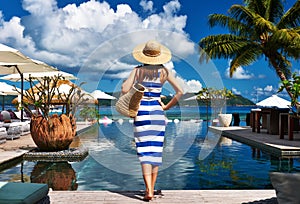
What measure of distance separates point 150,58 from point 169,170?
304 centimetres

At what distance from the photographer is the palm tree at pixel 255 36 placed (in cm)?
1755

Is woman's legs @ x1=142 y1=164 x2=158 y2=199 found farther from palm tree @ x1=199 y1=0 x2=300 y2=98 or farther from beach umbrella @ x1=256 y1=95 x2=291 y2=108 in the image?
palm tree @ x1=199 y1=0 x2=300 y2=98

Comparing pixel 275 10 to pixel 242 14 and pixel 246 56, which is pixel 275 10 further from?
pixel 246 56

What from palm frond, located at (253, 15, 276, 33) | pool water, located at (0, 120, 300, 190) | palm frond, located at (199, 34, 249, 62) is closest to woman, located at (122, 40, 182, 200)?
pool water, located at (0, 120, 300, 190)

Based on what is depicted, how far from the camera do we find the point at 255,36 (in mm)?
18031

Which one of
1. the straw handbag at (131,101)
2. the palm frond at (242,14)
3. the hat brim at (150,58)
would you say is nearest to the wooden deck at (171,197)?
the straw handbag at (131,101)

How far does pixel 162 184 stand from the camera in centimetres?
544

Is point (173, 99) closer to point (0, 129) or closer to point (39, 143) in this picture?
point (39, 143)

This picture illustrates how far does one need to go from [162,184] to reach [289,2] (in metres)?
15.5

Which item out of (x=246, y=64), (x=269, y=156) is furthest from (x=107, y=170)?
(x=246, y=64)

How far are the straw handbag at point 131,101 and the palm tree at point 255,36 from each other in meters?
14.1

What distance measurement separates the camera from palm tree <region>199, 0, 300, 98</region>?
17.5 metres

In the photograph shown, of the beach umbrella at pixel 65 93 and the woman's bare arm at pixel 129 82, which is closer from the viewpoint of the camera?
the woman's bare arm at pixel 129 82

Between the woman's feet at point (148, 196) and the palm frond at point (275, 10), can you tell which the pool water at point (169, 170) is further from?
the palm frond at point (275, 10)
